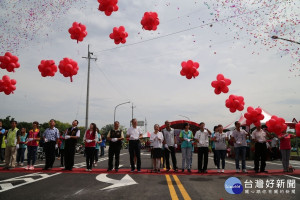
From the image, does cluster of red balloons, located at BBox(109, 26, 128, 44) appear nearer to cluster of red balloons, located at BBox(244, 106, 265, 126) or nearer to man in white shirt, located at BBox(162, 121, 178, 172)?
man in white shirt, located at BBox(162, 121, 178, 172)

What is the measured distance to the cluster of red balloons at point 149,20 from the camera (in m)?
8.06

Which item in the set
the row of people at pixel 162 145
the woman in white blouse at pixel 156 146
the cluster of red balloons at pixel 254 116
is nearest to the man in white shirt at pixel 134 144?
the row of people at pixel 162 145

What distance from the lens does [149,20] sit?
8.06 meters

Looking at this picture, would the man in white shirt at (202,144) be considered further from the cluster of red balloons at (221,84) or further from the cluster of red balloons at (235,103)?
the cluster of red balloons at (221,84)

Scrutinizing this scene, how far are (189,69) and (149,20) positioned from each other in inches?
94.8

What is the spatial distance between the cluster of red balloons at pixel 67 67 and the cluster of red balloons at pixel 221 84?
5214mm

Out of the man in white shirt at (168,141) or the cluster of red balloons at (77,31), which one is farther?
the man in white shirt at (168,141)

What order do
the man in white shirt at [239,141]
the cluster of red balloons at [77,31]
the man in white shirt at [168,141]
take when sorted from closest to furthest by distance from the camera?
the cluster of red balloons at [77,31]
the man in white shirt at [239,141]
the man in white shirt at [168,141]

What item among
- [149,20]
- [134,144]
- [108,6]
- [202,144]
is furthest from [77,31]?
[202,144]

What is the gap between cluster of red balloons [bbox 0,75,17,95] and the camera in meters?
10.2

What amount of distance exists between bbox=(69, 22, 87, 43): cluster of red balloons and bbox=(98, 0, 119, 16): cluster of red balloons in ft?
4.54

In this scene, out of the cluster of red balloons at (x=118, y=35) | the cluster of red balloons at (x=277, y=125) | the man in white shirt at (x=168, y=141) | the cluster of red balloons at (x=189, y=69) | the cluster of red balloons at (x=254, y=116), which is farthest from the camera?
the man in white shirt at (x=168, y=141)

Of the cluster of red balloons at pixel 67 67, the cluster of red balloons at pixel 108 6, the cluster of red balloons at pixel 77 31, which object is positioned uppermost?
the cluster of red balloons at pixel 108 6

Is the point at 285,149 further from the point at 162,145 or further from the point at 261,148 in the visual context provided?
the point at 162,145
